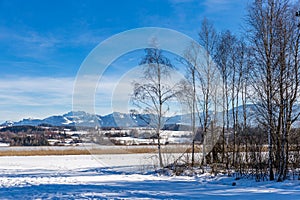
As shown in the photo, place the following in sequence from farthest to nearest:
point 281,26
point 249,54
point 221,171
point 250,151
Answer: point 221,171, point 250,151, point 249,54, point 281,26

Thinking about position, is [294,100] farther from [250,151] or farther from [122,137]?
[122,137]

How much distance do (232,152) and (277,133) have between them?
19.6ft

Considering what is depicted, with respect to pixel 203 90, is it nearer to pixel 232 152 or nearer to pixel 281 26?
pixel 232 152

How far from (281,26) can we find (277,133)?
365cm

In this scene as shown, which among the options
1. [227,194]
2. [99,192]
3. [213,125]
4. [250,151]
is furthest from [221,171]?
[99,192]

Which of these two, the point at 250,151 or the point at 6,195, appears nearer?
the point at 6,195

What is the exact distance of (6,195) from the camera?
9031mm

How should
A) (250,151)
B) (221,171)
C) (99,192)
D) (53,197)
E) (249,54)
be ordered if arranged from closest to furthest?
(53,197) < (99,192) < (249,54) < (250,151) < (221,171)

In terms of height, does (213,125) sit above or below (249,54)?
below

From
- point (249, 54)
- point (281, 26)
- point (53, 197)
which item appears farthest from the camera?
point (249, 54)

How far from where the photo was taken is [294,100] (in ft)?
37.5

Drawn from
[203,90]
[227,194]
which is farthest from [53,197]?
[203,90]

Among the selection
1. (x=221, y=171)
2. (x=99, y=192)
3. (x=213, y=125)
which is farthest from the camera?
(x=213, y=125)

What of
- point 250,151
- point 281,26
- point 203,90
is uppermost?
point 281,26
